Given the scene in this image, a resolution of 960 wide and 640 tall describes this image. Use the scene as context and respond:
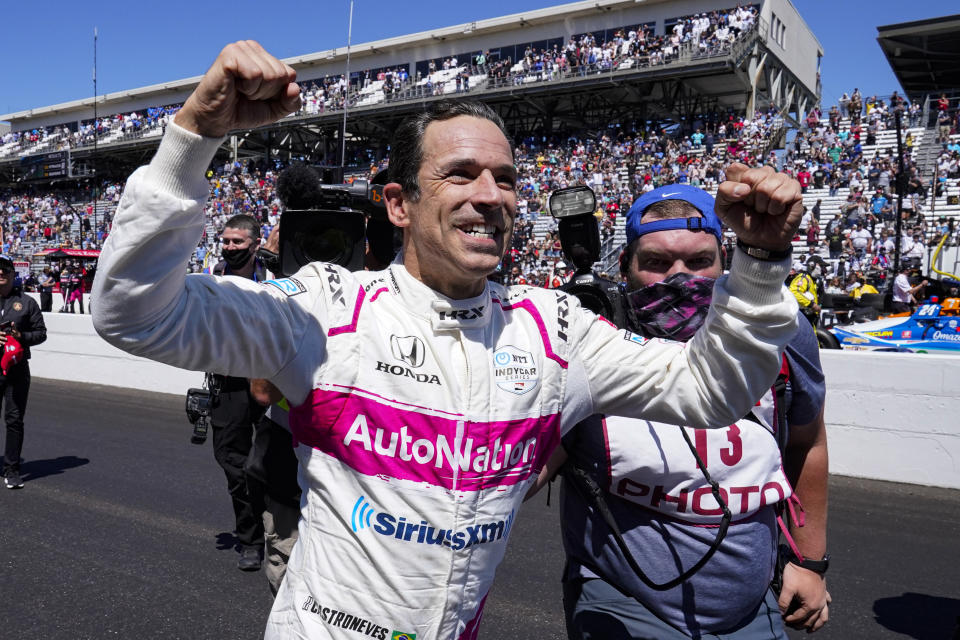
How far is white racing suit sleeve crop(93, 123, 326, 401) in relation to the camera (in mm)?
1126

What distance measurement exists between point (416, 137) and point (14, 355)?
19.7 ft

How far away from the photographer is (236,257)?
4742 millimetres

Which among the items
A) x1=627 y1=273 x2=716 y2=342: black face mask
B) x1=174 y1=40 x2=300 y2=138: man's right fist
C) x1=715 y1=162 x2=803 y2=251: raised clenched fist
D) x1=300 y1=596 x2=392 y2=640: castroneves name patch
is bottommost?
x1=300 y1=596 x2=392 y2=640: castroneves name patch

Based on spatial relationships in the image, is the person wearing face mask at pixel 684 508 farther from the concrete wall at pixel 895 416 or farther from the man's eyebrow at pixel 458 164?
the concrete wall at pixel 895 416

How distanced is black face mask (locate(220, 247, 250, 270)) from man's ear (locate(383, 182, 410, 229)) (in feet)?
10.8

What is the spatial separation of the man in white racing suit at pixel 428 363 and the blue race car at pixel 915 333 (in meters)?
9.75

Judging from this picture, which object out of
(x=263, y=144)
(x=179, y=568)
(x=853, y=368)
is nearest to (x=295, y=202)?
(x=179, y=568)

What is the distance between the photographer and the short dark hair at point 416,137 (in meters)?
1.64

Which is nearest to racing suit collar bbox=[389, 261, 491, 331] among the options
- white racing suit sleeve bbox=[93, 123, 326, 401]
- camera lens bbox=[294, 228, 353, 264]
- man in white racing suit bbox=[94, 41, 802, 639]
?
man in white racing suit bbox=[94, 41, 802, 639]

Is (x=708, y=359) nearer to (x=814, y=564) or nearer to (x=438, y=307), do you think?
(x=438, y=307)

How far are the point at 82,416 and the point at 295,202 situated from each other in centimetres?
823

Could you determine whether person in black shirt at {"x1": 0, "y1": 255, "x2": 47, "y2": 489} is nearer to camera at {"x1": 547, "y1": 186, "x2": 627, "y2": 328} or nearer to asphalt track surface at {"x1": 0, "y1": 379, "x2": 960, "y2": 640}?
asphalt track surface at {"x1": 0, "y1": 379, "x2": 960, "y2": 640}

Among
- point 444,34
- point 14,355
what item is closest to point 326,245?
point 14,355

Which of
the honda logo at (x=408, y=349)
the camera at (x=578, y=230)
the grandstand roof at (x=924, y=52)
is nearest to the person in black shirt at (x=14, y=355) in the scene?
the camera at (x=578, y=230)
